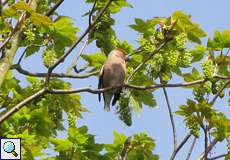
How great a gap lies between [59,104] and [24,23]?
1837 millimetres

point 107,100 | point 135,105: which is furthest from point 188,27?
point 107,100

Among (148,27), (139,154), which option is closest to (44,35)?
(148,27)

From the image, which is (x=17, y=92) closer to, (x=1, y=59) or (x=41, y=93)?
(x=1, y=59)

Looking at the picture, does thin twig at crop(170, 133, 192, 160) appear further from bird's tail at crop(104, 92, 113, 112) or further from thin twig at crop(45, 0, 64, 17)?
thin twig at crop(45, 0, 64, 17)

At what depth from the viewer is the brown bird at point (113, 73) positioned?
10294 millimetres

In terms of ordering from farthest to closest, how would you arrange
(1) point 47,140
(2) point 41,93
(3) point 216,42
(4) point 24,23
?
(1) point 47,140 → (3) point 216,42 → (4) point 24,23 → (2) point 41,93

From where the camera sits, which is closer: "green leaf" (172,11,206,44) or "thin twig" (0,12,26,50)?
"thin twig" (0,12,26,50)

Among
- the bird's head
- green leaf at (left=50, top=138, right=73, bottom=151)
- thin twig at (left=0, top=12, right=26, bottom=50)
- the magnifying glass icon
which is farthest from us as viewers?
the bird's head

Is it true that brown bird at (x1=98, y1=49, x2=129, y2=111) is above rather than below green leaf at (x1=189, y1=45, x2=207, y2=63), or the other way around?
above

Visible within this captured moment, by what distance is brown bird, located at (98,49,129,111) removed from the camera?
1029 centimetres

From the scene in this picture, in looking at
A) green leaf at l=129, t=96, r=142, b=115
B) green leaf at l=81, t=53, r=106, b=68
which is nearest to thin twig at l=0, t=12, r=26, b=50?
green leaf at l=81, t=53, r=106, b=68

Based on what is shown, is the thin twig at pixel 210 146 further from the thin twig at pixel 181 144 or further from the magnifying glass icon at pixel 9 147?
the magnifying glass icon at pixel 9 147

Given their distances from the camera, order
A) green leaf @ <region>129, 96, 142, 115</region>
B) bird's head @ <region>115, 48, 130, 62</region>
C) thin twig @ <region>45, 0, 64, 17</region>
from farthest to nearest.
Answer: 1. bird's head @ <region>115, 48, 130, 62</region>
2. green leaf @ <region>129, 96, 142, 115</region>
3. thin twig @ <region>45, 0, 64, 17</region>

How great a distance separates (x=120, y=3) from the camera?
9617 millimetres
